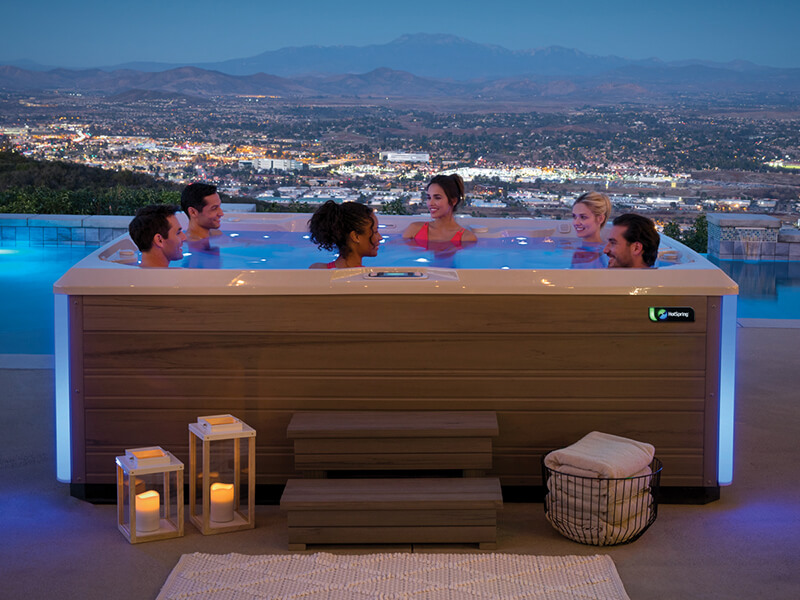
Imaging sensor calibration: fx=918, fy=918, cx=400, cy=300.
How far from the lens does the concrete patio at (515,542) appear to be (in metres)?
1.88

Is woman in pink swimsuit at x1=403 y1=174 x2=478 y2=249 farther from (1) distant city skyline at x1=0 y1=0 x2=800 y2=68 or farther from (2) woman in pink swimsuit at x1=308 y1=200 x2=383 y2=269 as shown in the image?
(1) distant city skyline at x1=0 y1=0 x2=800 y2=68

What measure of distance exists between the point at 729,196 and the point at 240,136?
14.4ft

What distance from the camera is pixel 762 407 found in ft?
10.3

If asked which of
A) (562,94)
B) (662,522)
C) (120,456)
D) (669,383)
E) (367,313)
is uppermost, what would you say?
(562,94)

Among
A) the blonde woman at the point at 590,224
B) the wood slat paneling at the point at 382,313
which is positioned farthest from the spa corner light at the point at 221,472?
the blonde woman at the point at 590,224

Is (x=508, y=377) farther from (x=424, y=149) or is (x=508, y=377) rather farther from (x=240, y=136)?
(x=240, y=136)

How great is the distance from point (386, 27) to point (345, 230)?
598 cm

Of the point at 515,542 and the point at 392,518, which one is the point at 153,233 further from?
the point at 515,542

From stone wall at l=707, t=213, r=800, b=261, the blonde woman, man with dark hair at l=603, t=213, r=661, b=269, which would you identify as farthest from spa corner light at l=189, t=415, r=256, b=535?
stone wall at l=707, t=213, r=800, b=261

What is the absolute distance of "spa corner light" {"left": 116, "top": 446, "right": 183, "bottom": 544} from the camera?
2.08 metres

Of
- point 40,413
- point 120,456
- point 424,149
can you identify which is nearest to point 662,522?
point 120,456

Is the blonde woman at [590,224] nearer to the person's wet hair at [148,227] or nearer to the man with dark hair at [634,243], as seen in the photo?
the man with dark hair at [634,243]

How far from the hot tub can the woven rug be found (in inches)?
14.9

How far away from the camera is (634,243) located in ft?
8.57
